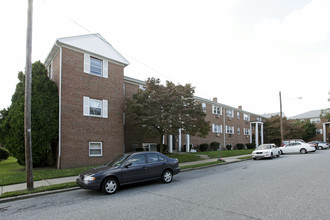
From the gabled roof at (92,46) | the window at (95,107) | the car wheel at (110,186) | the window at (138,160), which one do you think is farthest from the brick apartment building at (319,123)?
the car wheel at (110,186)

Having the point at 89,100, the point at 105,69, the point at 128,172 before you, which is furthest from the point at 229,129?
the point at 128,172

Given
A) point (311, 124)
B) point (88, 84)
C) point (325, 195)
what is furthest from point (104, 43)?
point (311, 124)

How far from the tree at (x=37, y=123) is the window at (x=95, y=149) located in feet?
7.51

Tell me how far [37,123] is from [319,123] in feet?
225

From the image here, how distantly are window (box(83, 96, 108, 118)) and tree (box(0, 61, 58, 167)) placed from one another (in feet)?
6.14

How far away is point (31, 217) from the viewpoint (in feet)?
18.7

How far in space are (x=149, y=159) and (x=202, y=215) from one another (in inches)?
171

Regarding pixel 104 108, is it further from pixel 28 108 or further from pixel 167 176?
pixel 167 176

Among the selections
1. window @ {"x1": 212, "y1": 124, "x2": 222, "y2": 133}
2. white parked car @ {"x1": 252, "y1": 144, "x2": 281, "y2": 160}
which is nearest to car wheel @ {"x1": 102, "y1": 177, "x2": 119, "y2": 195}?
white parked car @ {"x1": 252, "y1": 144, "x2": 281, "y2": 160}

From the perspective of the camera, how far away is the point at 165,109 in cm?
1711

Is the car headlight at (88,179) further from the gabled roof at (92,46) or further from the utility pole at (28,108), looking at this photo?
the gabled roof at (92,46)

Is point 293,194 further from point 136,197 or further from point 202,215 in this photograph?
point 136,197

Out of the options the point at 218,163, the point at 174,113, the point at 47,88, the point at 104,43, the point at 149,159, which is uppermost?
the point at 104,43

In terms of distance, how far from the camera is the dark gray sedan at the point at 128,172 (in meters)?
7.79
